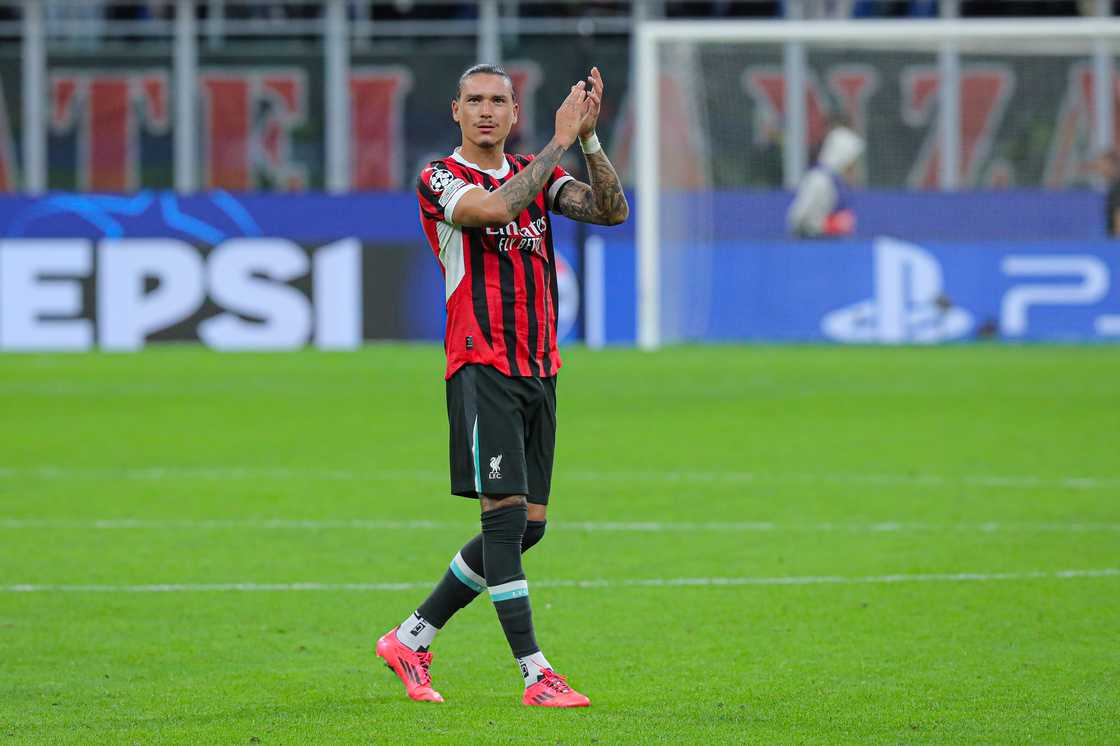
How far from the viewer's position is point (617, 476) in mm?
12078

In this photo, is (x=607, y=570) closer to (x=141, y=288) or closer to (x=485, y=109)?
(x=485, y=109)

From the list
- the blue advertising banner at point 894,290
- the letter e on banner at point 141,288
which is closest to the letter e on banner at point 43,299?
the letter e on banner at point 141,288

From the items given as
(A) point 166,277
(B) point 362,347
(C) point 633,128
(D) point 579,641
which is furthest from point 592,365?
(D) point 579,641

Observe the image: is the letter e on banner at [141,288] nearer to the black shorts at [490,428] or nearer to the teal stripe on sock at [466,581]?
the teal stripe on sock at [466,581]

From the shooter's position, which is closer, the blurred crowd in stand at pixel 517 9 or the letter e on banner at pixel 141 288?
the letter e on banner at pixel 141 288

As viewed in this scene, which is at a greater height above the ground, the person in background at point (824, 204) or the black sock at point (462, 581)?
the person in background at point (824, 204)

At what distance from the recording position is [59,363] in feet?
70.3

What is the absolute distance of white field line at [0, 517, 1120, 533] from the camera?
9.78 meters

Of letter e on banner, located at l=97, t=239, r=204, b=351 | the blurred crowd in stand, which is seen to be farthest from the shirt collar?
the blurred crowd in stand

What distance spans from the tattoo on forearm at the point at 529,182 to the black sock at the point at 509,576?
0.98 m

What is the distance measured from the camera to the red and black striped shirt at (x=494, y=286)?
6.02 m

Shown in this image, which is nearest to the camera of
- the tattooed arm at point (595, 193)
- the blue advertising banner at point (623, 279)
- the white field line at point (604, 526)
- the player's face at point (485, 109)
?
the player's face at point (485, 109)

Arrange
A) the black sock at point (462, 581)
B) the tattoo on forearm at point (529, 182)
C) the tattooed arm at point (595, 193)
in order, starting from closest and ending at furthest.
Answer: the tattoo on forearm at point (529, 182) → the tattooed arm at point (595, 193) → the black sock at point (462, 581)

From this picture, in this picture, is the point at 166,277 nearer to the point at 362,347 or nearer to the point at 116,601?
the point at 362,347
